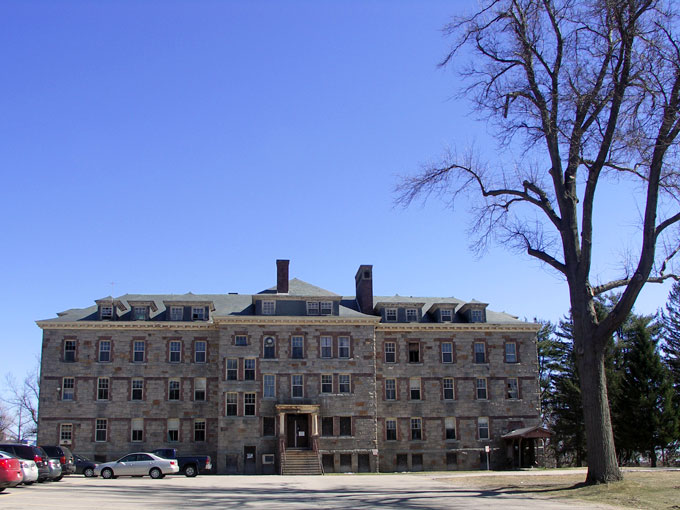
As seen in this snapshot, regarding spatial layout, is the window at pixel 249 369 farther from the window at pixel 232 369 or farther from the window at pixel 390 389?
the window at pixel 390 389

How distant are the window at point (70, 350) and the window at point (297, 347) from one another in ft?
47.5

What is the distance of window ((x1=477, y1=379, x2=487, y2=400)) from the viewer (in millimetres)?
49219

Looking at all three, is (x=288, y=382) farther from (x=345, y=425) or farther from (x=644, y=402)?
(x=644, y=402)

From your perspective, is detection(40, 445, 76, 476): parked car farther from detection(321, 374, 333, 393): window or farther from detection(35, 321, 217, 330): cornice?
detection(321, 374, 333, 393): window

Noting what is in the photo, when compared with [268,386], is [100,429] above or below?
below

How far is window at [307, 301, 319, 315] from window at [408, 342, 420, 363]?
23.0 feet

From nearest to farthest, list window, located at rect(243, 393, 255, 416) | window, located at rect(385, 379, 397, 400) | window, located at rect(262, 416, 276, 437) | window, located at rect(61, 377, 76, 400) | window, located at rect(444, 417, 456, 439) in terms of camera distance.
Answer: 1. window, located at rect(262, 416, 276, 437)
2. window, located at rect(243, 393, 255, 416)
3. window, located at rect(61, 377, 76, 400)
4. window, located at rect(444, 417, 456, 439)
5. window, located at rect(385, 379, 397, 400)

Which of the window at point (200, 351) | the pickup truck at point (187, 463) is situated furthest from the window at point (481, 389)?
the pickup truck at point (187, 463)

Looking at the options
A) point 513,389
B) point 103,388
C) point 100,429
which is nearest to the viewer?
point 100,429

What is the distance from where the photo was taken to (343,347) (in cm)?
4794

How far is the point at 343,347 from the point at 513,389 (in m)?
12.2

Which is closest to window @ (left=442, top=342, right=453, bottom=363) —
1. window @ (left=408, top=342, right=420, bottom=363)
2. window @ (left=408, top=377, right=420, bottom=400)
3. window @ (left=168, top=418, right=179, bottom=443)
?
window @ (left=408, top=342, right=420, bottom=363)

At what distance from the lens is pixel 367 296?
51.5 meters

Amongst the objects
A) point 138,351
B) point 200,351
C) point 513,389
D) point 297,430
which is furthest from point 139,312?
point 513,389
